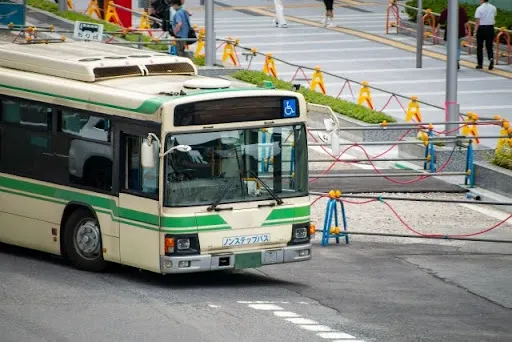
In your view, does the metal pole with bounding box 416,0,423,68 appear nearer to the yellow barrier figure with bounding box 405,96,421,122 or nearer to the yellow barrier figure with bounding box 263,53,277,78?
the yellow barrier figure with bounding box 263,53,277,78

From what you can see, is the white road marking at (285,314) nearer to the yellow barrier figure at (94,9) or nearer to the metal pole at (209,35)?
the metal pole at (209,35)

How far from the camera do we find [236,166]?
17.1 meters

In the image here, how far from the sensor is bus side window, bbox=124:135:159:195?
56.1ft

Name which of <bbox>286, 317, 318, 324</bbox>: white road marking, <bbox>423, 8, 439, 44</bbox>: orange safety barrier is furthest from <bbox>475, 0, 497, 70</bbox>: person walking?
<bbox>286, 317, 318, 324</bbox>: white road marking

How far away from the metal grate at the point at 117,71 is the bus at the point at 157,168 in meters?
0.01

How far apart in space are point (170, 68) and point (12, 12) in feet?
66.5

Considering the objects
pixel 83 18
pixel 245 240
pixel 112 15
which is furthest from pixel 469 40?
pixel 245 240

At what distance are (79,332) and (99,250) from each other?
3.59m

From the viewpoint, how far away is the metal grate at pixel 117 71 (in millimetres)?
18406

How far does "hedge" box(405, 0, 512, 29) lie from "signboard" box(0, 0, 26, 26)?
41.7ft

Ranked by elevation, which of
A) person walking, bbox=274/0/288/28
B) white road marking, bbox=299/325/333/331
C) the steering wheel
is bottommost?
white road marking, bbox=299/325/333/331

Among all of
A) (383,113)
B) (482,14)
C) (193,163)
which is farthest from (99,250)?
(482,14)

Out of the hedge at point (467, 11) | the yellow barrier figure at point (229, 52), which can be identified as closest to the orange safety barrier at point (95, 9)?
the yellow barrier figure at point (229, 52)

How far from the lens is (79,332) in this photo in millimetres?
14477
